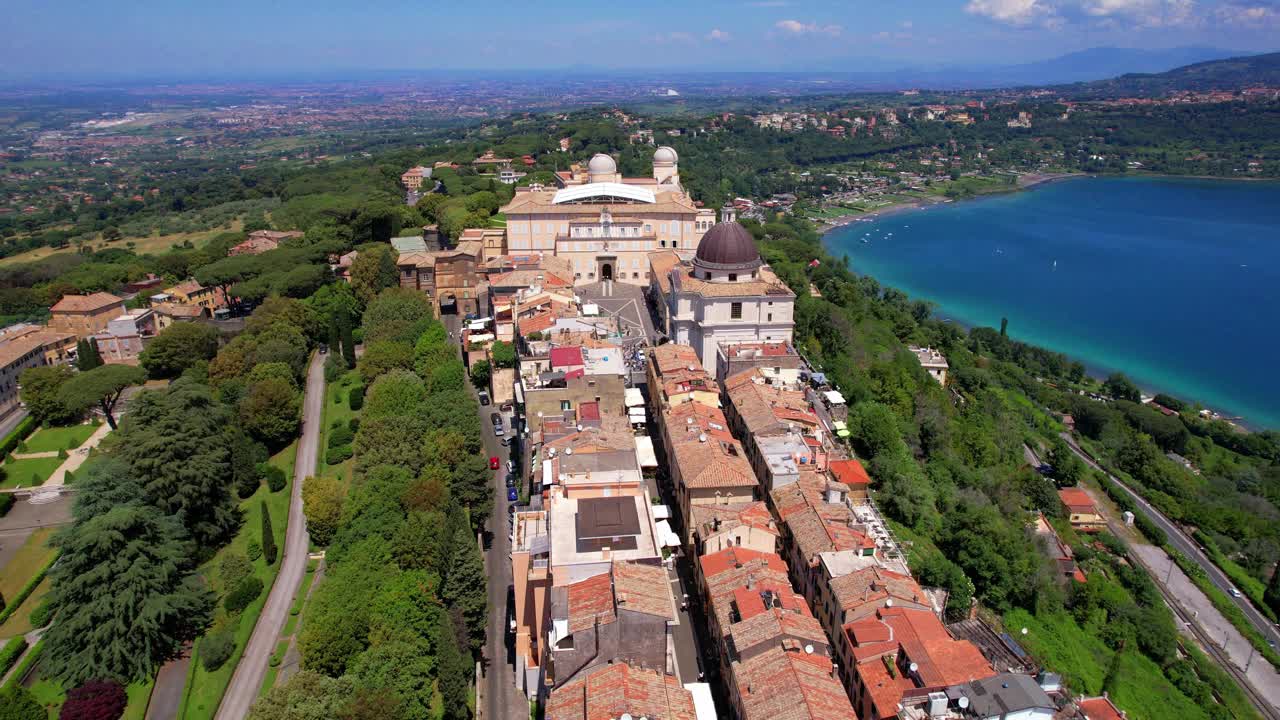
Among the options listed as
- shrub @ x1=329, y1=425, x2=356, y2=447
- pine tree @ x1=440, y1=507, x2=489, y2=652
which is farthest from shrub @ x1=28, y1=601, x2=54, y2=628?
pine tree @ x1=440, y1=507, x2=489, y2=652

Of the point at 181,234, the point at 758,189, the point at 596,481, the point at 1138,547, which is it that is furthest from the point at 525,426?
the point at 758,189

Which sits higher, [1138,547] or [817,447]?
[817,447]

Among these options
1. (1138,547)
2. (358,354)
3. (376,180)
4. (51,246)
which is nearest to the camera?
(1138,547)

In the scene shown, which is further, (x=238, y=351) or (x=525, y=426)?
(x=238, y=351)

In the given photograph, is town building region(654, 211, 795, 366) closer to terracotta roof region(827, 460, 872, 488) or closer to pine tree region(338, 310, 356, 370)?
terracotta roof region(827, 460, 872, 488)

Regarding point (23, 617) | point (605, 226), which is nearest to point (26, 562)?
point (23, 617)

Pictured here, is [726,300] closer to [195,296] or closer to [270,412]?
[270,412]

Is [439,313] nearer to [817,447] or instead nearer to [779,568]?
[817,447]
